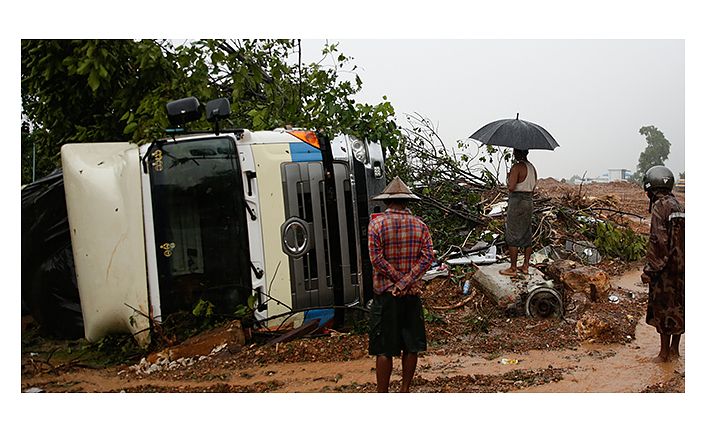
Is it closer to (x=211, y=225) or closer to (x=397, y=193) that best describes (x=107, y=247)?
(x=211, y=225)

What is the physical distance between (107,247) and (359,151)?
2288 mm

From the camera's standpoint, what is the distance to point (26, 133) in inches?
228

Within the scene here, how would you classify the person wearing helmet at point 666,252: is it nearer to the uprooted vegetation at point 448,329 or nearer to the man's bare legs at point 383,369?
the uprooted vegetation at point 448,329

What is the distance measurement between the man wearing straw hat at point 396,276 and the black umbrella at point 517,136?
2.22m

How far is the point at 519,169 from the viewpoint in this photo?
615 cm

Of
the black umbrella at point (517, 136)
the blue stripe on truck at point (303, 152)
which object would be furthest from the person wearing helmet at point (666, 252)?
the blue stripe on truck at point (303, 152)

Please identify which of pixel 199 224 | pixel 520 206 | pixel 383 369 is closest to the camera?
pixel 383 369

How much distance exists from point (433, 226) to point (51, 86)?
5.12m

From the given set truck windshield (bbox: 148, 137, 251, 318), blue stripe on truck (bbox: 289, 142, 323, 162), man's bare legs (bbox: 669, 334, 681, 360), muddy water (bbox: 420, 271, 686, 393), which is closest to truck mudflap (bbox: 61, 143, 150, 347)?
truck windshield (bbox: 148, 137, 251, 318)

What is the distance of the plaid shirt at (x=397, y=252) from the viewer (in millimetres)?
3934

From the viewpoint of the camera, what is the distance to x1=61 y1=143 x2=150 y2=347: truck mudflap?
4.74m

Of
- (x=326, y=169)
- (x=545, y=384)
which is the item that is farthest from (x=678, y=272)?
(x=326, y=169)

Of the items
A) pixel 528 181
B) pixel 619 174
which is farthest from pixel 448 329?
pixel 619 174

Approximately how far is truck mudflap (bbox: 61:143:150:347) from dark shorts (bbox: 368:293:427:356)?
6.34 ft
